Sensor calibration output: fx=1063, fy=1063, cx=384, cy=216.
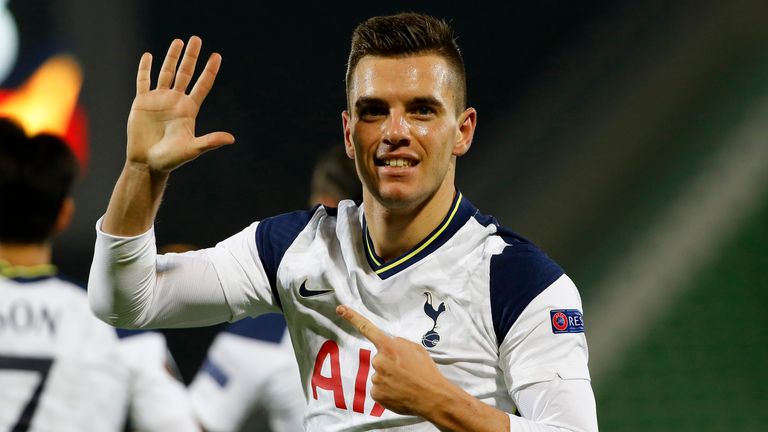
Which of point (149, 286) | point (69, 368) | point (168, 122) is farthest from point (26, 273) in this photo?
point (168, 122)

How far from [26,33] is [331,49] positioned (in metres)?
1.46

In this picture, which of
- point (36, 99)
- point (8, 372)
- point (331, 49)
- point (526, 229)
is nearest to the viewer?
point (8, 372)

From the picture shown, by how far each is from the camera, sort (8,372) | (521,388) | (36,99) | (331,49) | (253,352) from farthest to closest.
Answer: (331,49), (36,99), (253,352), (8,372), (521,388)

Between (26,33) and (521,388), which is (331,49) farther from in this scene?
(521,388)

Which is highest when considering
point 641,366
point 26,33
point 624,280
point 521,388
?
point 26,33

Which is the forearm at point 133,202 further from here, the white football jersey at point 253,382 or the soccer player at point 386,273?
the white football jersey at point 253,382

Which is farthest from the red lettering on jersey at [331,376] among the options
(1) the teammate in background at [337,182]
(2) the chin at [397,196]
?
(1) the teammate in background at [337,182]

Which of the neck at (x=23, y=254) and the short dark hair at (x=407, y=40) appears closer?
the short dark hair at (x=407, y=40)

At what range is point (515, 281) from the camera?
198 centimetres

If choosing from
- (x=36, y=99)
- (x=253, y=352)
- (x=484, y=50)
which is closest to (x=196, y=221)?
(x=36, y=99)

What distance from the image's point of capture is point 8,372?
248 centimetres

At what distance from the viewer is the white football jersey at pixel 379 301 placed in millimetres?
1919

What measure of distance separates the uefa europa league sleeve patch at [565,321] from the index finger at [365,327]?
12.4 inches

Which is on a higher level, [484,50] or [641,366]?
[484,50]
